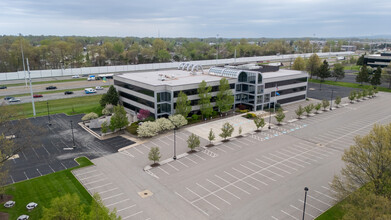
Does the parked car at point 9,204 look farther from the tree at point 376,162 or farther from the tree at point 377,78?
the tree at point 377,78

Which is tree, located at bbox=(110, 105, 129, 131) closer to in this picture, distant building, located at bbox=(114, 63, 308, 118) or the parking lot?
the parking lot

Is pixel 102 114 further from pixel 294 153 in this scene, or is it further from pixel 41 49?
pixel 41 49

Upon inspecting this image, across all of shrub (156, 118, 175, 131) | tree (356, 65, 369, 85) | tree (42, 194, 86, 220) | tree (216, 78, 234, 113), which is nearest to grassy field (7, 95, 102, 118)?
shrub (156, 118, 175, 131)

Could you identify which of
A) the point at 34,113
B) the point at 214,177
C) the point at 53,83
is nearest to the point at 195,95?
the point at 214,177

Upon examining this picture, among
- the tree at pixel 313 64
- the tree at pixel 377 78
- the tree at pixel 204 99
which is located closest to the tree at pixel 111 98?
the tree at pixel 204 99

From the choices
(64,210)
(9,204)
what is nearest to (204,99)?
(9,204)

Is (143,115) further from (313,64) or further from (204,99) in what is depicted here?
(313,64)
